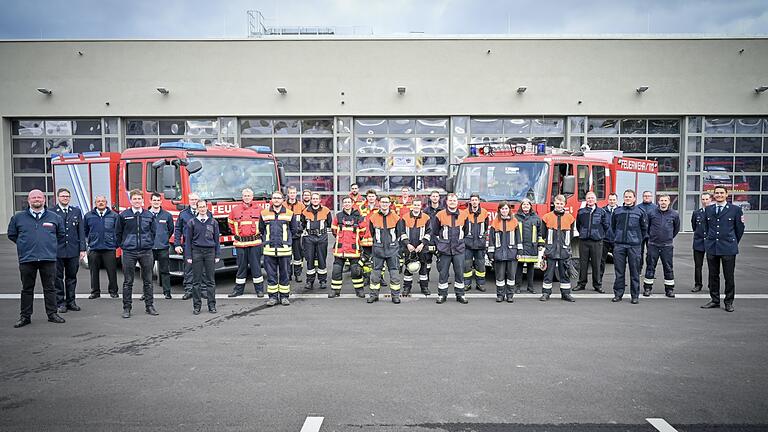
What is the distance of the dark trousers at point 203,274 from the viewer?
24.6 feet

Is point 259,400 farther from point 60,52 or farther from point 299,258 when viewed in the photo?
point 60,52

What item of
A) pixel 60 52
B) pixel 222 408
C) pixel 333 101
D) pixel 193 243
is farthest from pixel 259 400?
pixel 60 52

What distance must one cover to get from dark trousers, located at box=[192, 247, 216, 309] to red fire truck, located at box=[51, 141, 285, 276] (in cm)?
145

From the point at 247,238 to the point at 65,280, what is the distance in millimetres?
2789

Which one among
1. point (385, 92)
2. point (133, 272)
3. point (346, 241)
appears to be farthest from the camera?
point (385, 92)

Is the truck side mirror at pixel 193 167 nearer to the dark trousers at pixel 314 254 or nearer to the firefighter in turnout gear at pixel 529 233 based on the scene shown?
the dark trousers at pixel 314 254

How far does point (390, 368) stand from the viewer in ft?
16.6

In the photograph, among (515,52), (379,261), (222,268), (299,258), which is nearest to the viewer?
(379,261)

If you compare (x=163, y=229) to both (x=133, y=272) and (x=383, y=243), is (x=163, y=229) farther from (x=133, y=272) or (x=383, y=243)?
(x=383, y=243)

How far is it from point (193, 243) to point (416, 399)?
4731 mm

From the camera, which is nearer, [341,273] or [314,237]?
[341,273]

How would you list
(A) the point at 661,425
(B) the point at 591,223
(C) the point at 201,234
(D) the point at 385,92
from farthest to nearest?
(D) the point at 385,92, (B) the point at 591,223, (C) the point at 201,234, (A) the point at 661,425

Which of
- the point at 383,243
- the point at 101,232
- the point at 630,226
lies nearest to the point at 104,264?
the point at 101,232

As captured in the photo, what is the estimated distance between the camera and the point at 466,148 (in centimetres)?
2055
